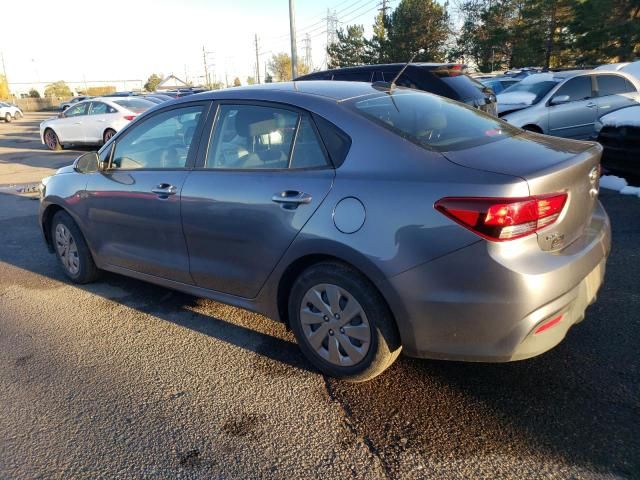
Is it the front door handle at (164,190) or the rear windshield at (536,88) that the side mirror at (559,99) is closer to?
the rear windshield at (536,88)

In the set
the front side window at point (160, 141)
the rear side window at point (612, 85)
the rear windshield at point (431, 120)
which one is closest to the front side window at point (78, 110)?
the front side window at point (160, 141)

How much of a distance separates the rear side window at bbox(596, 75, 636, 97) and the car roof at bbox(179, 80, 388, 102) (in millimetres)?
8321

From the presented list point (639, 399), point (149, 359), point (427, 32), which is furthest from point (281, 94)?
point (427, 32)

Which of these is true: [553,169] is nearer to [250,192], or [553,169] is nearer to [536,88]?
[250,192]

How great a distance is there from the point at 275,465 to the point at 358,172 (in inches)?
59.3

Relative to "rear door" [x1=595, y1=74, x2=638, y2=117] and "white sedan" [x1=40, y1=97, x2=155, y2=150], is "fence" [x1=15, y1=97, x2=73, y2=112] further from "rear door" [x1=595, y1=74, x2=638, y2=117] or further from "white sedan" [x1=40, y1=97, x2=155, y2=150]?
Result: "rear door" [x1=595, y1=74, x2=638, y2=117]

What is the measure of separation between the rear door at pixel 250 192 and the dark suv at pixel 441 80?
424 cm

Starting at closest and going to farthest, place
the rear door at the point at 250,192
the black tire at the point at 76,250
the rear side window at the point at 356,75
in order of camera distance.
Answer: the rear door at the point at 250,192, the black tire at the point at 76,250, the rear side window at the point at 356,75

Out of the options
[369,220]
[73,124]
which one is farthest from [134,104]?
[369,220]

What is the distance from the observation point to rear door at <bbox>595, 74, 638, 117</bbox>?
9814mm

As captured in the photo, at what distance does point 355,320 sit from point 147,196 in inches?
74.2

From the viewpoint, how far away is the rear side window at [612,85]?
9.97 metres

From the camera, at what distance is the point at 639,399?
2654 mm

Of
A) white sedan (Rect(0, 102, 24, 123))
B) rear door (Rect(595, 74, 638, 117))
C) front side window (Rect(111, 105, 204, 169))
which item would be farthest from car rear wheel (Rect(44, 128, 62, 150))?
white sedan (Rect(0, 102, 24, 123))
